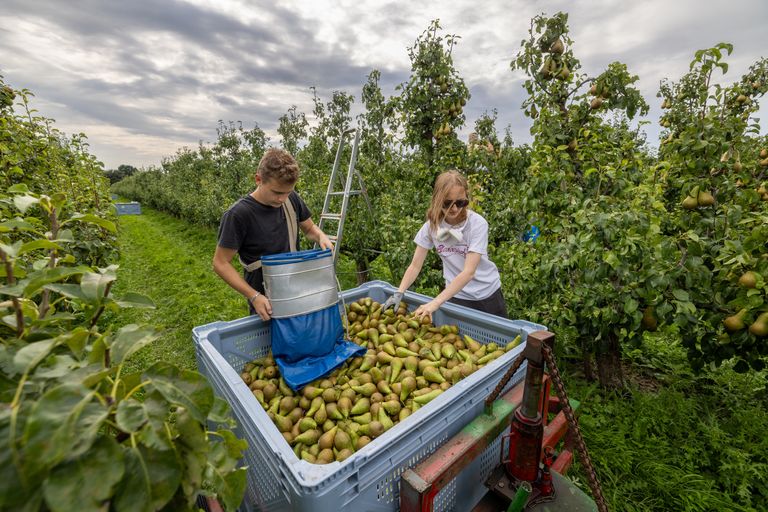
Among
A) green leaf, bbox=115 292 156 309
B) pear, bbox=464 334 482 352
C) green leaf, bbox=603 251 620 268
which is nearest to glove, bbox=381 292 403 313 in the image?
pear, bbox=464 334 482 352

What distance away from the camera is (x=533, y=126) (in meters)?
3.49

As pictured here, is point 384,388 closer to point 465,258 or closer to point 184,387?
point 465,258

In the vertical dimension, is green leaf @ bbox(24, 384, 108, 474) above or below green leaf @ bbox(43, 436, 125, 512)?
above

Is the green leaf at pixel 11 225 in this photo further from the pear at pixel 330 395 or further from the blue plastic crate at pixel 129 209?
the blue plastic crate at pixel 129 209

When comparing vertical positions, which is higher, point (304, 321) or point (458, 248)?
point (458, 248)

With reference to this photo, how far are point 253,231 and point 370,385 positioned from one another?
1.42m

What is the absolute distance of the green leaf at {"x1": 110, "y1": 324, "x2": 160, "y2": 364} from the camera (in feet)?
2.14

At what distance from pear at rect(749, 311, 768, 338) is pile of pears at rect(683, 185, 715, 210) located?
2.75 ft

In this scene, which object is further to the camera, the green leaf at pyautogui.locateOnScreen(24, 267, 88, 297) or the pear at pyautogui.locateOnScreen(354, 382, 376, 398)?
the pear at pyautogui.locateOnScreen(354, 382, 376, 398)

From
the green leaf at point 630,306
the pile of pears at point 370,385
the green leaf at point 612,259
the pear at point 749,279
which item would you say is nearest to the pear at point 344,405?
the pile of pears at point 370,385

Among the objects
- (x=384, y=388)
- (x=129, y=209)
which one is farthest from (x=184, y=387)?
(x=129, y=209)

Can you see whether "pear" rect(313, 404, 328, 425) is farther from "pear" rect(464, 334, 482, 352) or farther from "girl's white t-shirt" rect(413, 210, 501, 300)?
"girl's white t-shirt" rect(413, 210, 501, 300)

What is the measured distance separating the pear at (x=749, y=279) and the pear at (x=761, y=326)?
0.18 m

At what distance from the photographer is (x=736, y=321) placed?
2.17 meters
